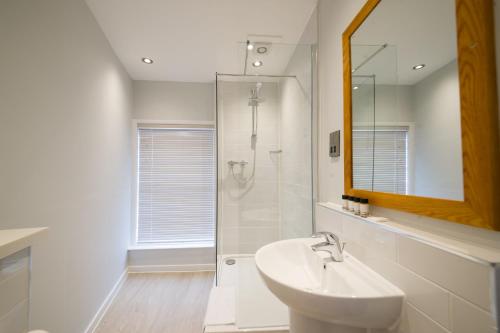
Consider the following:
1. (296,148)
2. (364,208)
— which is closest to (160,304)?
(296,148)

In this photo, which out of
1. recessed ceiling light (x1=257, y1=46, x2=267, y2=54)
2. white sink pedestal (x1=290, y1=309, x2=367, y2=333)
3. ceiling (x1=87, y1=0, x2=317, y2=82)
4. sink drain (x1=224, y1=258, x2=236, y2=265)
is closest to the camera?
white sink pedestal (x1=290, y1=309, x2=367, y2=333)

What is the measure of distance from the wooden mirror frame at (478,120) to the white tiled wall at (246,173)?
1.59 m

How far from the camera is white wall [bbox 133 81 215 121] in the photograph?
9.23 ft

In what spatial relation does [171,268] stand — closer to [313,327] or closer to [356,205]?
[313,327]

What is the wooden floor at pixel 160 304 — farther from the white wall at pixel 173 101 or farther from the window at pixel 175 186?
the white wall at pixel 173 101

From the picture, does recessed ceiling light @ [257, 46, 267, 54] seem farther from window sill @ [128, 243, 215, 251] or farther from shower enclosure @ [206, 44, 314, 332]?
window sill @ [128, 243, 215, 251]

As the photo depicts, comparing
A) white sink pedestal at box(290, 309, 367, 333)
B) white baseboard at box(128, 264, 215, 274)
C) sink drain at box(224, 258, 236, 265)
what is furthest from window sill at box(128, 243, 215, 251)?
white sink pedestal at box(290, 309, 367, 333)

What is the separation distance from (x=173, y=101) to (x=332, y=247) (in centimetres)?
268

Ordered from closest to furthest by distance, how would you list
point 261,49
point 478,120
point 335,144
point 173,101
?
point 478,120
point 335,144
point 261,49
point 173,101

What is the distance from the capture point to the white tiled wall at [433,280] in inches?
18.5

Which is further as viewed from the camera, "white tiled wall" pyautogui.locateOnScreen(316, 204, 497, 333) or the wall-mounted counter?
the wall-mounted counter

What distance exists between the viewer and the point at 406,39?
2.59ft

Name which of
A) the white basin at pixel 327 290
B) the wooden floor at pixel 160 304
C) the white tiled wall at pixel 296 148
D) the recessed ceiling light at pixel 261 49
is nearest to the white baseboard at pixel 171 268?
the wooden floor at pixel 160 304

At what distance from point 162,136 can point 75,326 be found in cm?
211
